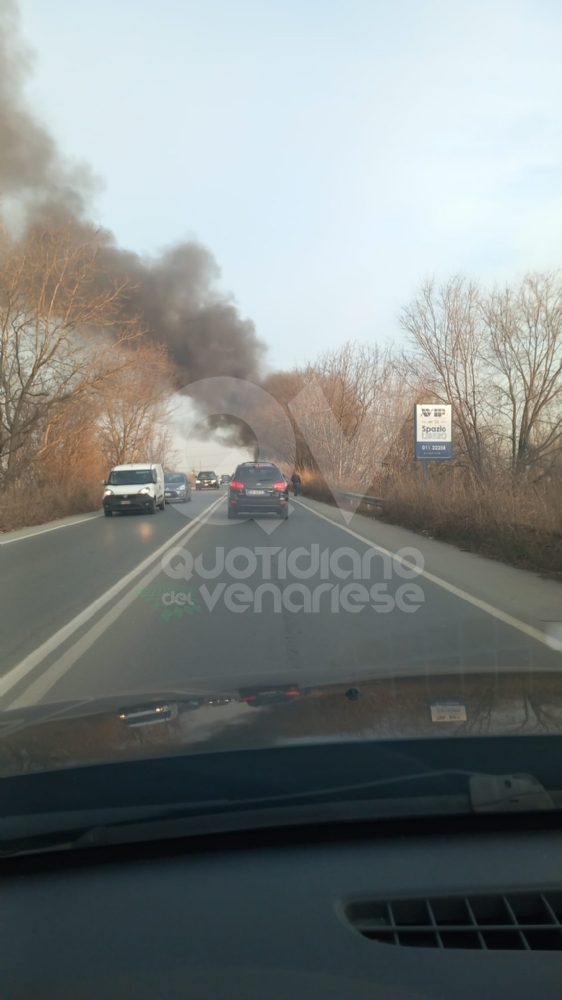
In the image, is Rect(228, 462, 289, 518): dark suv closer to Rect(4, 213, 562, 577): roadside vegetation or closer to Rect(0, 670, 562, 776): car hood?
Rect(4, 213, 562, 577): roadside vegetation

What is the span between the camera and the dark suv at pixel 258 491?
72.7 ft

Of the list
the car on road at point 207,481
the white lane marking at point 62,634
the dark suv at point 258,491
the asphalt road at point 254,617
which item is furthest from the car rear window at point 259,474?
the car on road at point 207,481

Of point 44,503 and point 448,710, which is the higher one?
point 448,710

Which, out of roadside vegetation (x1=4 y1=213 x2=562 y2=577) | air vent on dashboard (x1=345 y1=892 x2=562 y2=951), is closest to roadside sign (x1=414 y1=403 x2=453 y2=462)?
roadside vegetation (x1=4 y1=213 x2=562 y2=577)

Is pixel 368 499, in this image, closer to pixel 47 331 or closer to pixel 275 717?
pixel 47 331

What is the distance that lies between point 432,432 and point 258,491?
5.62m

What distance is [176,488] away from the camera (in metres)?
37.5

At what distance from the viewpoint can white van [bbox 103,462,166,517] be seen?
92.2 feet

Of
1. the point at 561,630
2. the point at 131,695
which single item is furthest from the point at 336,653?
the point at 131,695

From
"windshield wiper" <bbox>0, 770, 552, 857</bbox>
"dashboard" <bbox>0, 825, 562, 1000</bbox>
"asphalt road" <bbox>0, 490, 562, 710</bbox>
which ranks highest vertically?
"windshield wiper" <bbox>0, 770, 552, 857</bbox>

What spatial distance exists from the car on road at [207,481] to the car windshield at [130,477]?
32.8m

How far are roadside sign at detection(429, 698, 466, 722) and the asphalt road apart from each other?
2.90ft

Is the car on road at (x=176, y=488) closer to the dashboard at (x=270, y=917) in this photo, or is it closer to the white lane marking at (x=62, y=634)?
the white lane marking at (x=62, y=634)

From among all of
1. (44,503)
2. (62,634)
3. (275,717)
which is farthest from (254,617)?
(44,503)
